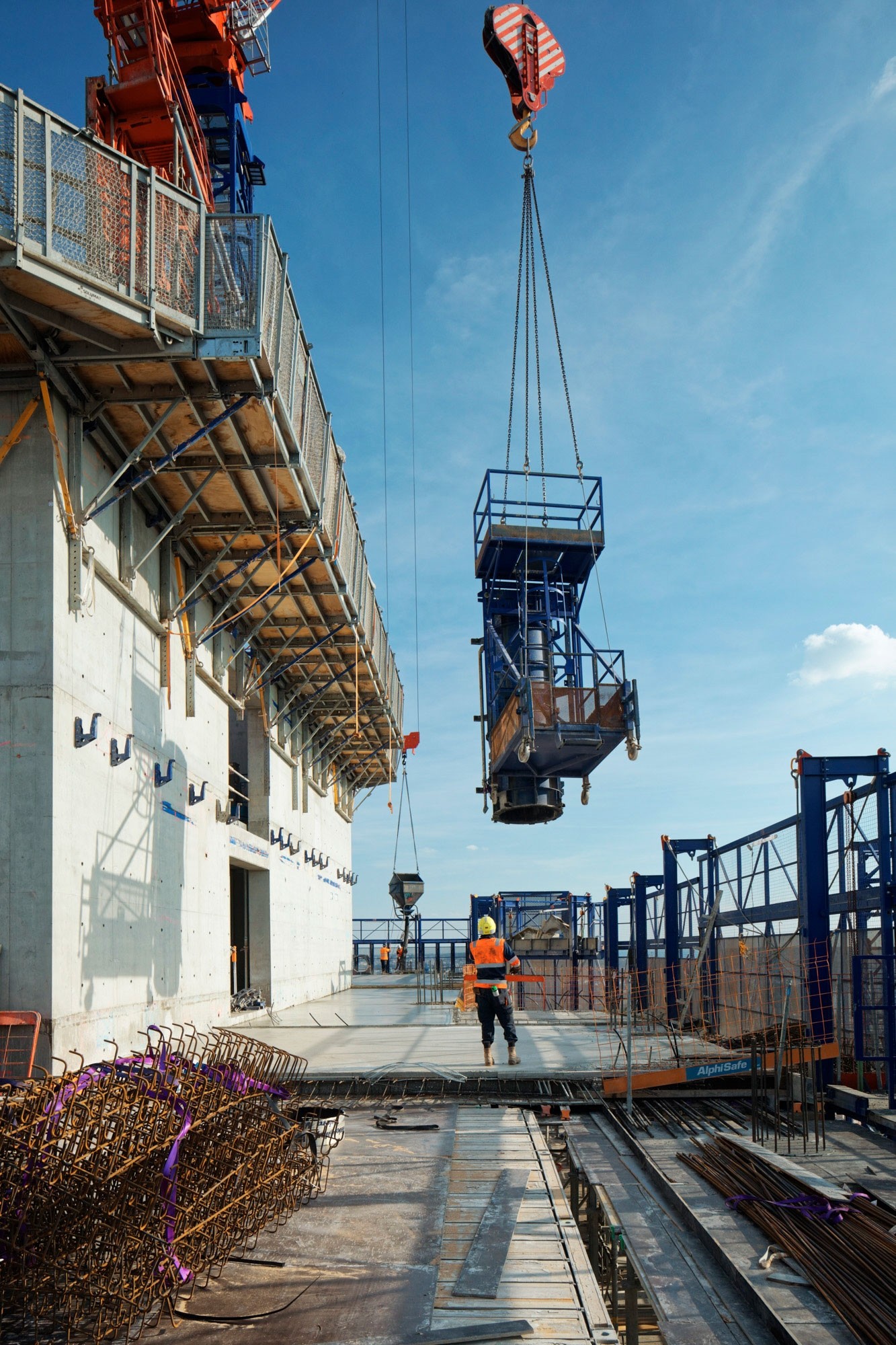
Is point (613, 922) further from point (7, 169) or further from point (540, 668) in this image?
point (7, 169)


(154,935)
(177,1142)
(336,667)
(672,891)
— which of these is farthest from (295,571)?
(177,1142)

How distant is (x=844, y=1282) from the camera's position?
257 inches

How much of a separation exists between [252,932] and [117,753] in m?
11.0

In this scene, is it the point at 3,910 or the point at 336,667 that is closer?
the point at 3,910

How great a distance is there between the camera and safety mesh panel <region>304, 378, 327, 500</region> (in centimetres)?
1455

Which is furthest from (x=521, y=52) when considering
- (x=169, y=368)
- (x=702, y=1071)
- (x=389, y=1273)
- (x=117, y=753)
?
(x=389, y=1273)

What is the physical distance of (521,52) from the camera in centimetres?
1792

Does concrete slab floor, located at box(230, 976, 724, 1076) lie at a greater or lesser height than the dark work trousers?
lesser

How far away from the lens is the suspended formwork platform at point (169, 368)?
31.4ft

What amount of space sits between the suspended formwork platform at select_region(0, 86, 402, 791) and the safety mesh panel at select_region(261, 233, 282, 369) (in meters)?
0.03

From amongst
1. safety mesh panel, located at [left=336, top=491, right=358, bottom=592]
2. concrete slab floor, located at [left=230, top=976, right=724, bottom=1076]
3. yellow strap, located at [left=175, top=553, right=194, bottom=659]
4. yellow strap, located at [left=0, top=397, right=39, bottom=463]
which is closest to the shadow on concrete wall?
yellow strap, located at [left=175, top=553, right=194, bottom=659]

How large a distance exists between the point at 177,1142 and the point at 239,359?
7.92 m

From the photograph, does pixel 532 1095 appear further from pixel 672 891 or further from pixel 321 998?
pixel 321 998

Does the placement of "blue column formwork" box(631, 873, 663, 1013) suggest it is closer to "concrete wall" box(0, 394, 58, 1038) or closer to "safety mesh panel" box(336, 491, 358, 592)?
"safety mesh panel" box(336, 491, 358, 592)
